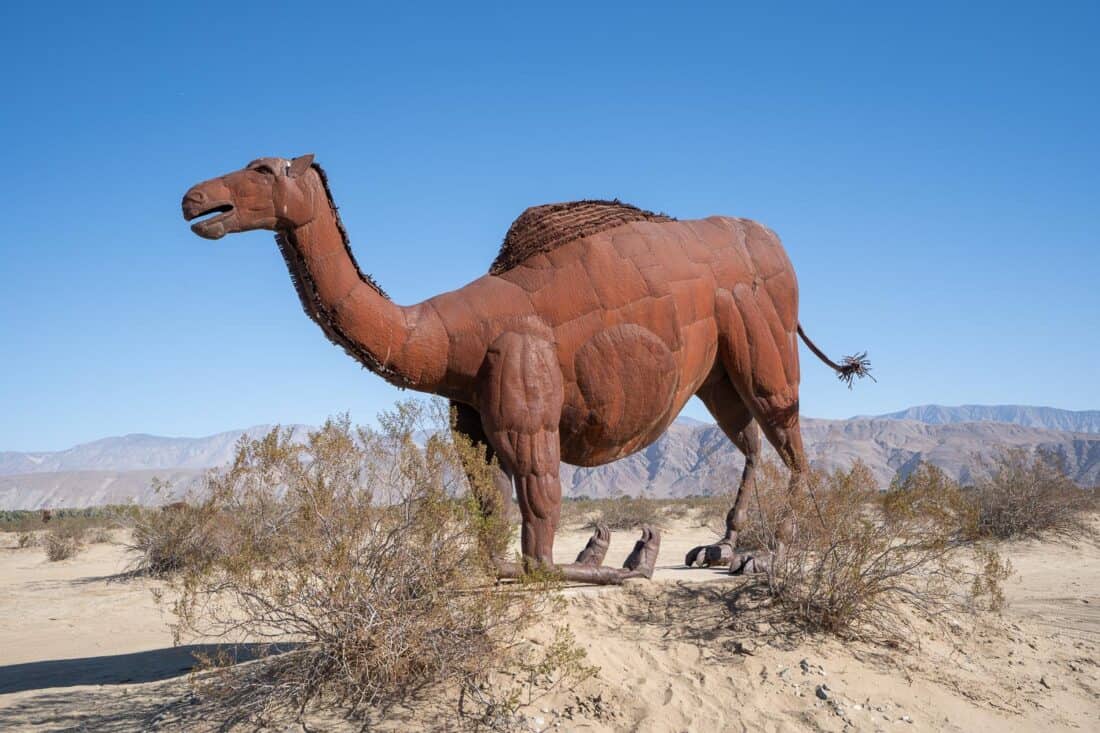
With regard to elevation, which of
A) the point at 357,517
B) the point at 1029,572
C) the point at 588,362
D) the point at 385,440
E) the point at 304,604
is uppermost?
the point at 588,362

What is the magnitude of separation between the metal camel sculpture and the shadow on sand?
224 cm

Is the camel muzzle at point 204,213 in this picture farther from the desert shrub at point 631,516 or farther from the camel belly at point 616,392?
the desert shrub at point 631,516

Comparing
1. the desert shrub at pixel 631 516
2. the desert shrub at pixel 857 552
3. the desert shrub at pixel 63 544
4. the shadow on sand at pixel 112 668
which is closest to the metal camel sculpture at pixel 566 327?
the desert shrub at pixel 857 552

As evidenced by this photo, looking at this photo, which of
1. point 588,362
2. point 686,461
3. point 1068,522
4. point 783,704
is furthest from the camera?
point 686,461

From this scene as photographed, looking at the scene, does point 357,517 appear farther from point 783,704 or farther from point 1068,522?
point 1068,522

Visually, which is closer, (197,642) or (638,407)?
(638,407)

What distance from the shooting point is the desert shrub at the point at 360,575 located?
4.65m

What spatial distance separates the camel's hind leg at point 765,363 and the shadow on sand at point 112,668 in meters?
4.00

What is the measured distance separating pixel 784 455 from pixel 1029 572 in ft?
20.4

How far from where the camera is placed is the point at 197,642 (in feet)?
25.9

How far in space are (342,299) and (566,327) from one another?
152 cm

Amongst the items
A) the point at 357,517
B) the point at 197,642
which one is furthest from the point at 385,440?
the point at 197,642

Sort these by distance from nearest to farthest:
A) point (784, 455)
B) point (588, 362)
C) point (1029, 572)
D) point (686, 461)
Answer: point (588, 362)
point (784, 455)
point (1029, 572)
point (686, 461)

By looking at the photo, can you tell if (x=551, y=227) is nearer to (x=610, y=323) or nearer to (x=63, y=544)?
(x=610, y=323)
